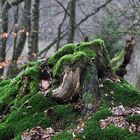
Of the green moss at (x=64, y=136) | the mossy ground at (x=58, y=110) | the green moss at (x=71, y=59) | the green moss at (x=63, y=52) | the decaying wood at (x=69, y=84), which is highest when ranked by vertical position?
the green moss at (x=63, y=52)

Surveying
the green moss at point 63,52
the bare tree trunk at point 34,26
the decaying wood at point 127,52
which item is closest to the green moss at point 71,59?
the green moss at point 63,52

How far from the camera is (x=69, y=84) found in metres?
4.45

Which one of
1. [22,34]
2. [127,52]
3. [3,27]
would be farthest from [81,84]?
[22,34]

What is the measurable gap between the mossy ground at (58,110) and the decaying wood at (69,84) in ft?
0.35

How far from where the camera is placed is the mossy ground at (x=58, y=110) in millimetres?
4020

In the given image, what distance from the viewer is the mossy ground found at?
4020 mm

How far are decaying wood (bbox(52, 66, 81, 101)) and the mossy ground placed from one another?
0.11 meters

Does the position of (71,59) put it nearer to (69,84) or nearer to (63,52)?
(69,84)

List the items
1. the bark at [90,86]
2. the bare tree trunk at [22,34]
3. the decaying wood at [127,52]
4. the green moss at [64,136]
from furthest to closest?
the bare tree trunk at [22,34], the decaying wood at [127,52], the bark at [90,86], the green moss at [64,136]

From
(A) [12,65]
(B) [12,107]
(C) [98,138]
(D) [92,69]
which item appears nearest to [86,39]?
(D) [92,69]

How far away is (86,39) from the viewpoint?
530cm

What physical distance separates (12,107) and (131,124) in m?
1.51

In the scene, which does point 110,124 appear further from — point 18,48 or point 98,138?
point 18,48

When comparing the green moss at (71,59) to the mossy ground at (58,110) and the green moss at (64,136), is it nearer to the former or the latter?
the mossy ground at (58,110)
